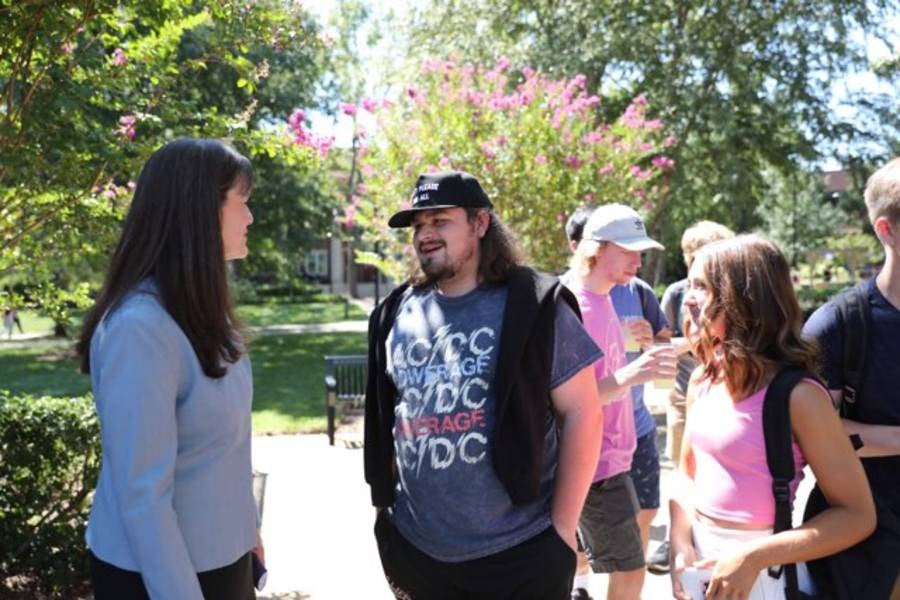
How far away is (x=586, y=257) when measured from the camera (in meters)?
4.01

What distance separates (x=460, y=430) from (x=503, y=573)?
0.42m

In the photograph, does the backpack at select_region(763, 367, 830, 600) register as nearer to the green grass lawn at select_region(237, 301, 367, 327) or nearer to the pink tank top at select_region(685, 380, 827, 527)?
the pink tank top at select_region(685, 380, 827, 527)

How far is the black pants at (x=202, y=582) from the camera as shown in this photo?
2027 mm

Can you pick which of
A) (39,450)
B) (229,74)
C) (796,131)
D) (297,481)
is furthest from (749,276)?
(229,74)

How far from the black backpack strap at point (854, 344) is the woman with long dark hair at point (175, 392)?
66.1 inches

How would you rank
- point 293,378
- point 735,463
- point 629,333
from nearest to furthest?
1. point 735,463
2. point 629,333
3. point 293,378

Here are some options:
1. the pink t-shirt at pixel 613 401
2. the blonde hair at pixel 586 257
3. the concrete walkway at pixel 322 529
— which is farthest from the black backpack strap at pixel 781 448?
the concrete walkway at pixel 322 529

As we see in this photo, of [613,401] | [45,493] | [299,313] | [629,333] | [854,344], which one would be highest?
[854,344]

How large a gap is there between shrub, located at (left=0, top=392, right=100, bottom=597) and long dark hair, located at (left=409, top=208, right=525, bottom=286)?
293cm

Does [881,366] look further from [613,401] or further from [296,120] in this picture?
[296,120]

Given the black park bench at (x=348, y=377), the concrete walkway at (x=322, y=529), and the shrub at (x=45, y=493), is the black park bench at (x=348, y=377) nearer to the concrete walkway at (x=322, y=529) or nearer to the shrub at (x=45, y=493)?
the concrete walkway at (x=322, y=529)

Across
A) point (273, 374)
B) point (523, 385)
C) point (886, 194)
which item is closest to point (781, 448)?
point (523, 385)

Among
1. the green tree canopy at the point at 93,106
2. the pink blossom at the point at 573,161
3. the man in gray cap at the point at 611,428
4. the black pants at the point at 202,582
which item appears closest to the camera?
the black pants at the point at 202,582

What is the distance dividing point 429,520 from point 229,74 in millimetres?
18604
